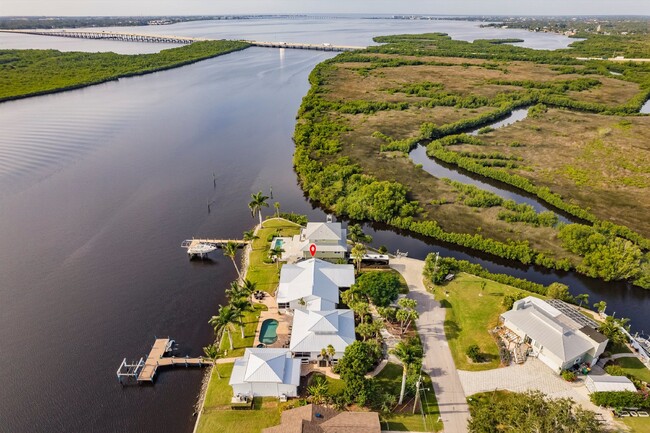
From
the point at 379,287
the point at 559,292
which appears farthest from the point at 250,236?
the point at 559,292

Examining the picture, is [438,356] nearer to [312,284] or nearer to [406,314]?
[406,314]

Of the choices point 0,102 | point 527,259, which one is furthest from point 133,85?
point 527,259

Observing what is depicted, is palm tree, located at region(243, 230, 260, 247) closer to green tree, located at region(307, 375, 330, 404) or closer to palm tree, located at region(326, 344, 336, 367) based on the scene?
palm tree, located at region(326, 344, 336, 367)

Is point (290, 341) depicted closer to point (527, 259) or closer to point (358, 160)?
point (527, 259)

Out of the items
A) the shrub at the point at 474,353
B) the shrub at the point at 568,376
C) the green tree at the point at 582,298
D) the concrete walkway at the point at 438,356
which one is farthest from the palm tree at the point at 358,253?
the green tree at the point at 582,298

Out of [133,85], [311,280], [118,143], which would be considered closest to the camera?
[311,280]

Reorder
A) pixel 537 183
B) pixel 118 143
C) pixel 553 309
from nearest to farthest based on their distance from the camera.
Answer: pixel 553 309 < pixel 537 183 < pixel 118 143

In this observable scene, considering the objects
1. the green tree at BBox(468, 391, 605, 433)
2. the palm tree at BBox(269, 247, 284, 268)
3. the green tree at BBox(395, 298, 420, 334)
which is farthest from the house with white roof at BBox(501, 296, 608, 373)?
the palm tree at BBox(269, 247, 284, 268)
